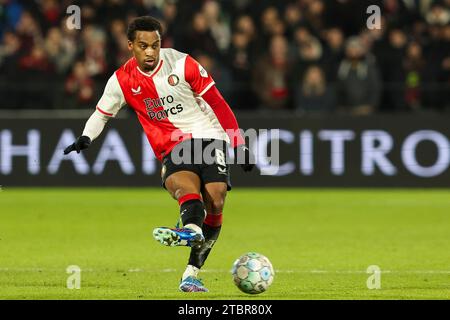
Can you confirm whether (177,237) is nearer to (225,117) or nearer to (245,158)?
(245,158)

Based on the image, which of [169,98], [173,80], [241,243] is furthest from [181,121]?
[241,243]

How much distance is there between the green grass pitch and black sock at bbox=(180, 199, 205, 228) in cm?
55

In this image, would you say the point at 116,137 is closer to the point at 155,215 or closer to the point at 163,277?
the point at 155,215

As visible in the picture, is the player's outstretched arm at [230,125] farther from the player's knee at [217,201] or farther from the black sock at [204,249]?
the black sock at [204,249]

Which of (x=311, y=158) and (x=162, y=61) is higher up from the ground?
(x=162, y=61)

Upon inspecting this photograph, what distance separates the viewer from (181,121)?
924cm

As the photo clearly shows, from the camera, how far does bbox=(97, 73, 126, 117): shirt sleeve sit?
932 centimetres

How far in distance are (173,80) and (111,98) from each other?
0.54 meters

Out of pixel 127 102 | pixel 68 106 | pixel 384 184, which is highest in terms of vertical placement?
pixel 127 102

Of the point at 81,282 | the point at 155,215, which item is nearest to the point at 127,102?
the point at 81,282

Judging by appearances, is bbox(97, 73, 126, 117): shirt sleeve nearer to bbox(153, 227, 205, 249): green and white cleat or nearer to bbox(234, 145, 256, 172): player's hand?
bbox(234, 145, 256, 172): player's hand

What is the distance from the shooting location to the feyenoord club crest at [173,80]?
9172mm

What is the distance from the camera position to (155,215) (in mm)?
15664

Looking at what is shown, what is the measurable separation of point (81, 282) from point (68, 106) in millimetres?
9203
